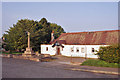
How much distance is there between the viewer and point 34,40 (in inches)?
1591

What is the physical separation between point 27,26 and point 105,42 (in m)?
23.5

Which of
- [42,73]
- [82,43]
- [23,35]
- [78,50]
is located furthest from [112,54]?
[23,35]

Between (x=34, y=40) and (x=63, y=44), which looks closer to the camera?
(x=63, y=44)

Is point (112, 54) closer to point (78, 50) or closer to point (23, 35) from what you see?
point (78, 50)

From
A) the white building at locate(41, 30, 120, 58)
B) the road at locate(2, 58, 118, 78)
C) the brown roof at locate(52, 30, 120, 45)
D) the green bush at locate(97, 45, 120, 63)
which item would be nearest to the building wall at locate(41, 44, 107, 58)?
the white building at locate(41, 30, 120, 58)

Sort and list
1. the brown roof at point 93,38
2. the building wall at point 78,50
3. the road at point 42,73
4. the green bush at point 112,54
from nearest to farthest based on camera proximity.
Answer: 1. the road at point 42,73
2. the green bush at point 112,54
3. the building wall at point 78,50
4. the brown roof at point 93,38

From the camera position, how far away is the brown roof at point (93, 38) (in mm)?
28541

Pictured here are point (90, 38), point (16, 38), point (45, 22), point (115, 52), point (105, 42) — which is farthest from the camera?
point (45, 22)

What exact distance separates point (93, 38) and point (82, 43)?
2.85 metres

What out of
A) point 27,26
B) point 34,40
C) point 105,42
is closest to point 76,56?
point 105,42

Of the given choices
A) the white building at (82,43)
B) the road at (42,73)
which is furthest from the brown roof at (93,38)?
the road at (42,73)

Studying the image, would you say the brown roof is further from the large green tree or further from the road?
the road

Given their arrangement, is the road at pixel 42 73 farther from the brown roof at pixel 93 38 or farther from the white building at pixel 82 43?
the brown roof at pixel 93 38

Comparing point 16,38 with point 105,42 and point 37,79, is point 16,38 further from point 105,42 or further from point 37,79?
point 37,79
